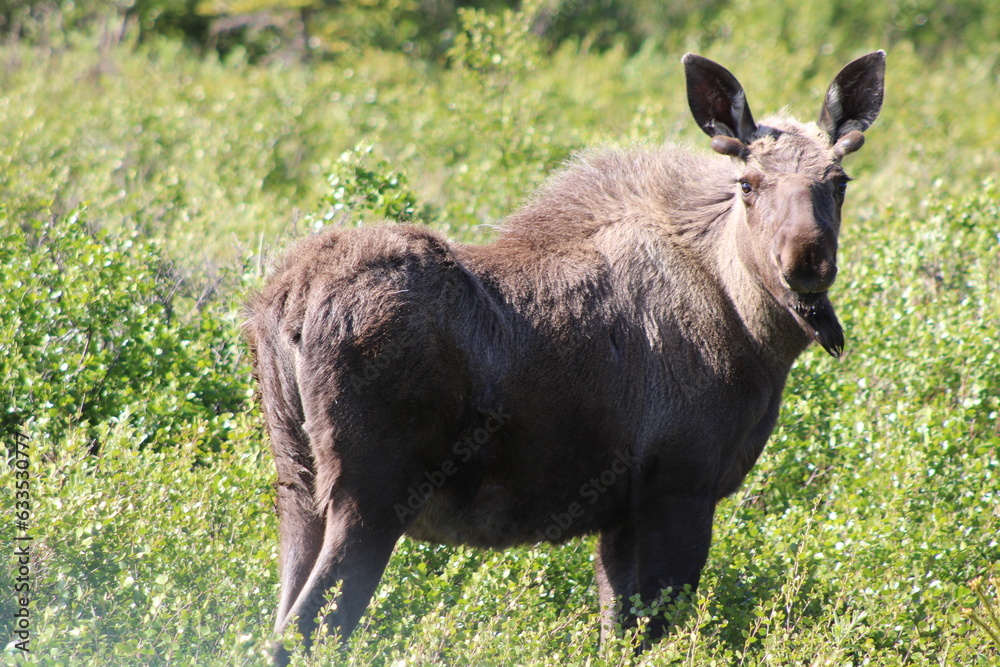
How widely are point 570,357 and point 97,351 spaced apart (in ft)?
10.9

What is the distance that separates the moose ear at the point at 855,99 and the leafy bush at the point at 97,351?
3.64 m

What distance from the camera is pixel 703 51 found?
18.9 meters

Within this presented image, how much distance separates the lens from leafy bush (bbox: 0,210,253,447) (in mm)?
5676

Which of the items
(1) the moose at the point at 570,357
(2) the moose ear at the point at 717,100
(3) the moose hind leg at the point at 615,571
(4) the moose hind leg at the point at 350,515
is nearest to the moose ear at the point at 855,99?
(1) the moose at the point at 570,357

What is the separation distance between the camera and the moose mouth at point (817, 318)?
474 centimetres

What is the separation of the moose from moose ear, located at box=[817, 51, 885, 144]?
13 millimetres

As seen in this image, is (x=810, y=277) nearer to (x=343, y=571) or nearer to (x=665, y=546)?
(x=665, y=546)

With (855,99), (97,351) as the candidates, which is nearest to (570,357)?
(855,99)

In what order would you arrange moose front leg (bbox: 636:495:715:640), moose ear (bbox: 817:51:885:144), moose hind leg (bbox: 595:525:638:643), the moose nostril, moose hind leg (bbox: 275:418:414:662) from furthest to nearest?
moose ear (bbox: 817:51:885:144)
moose hind leg (bbox: 595:525:638:643)
moose front leg (bbox: 636:495:715:640)
the moose nostril
moose hind leg (bbox: 275:418:414:662)

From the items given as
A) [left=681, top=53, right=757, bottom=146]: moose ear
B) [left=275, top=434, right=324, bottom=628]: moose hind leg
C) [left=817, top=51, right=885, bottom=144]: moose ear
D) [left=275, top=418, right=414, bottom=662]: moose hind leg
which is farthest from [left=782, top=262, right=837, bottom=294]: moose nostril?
[left=275, top=434, right=324, bottom=628]: moose hind leg

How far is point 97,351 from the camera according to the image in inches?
245

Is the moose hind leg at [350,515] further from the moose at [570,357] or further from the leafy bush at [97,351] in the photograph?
the leafy bush at [97,351]

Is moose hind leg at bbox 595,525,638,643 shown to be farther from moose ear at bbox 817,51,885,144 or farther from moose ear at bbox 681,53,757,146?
moose ear at bbox 817,51,885,144

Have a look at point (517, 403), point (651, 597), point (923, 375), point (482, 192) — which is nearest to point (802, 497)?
point (923, 375)
